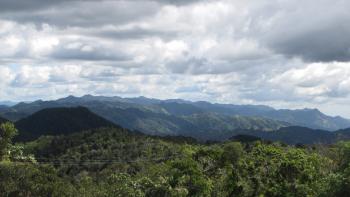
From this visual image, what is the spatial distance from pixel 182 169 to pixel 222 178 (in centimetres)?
1071

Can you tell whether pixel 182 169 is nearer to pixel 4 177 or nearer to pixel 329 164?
pixel 329 164

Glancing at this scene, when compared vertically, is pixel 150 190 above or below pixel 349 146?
below

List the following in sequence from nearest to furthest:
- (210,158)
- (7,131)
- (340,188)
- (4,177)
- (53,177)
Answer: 1. (340,188)
2. (7,131)
3. (210,158)
4. (4,177)
5. (53,177)

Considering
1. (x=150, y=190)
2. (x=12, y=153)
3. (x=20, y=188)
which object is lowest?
(x=20, y=188)

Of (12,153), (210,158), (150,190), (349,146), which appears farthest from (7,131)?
(210,158)

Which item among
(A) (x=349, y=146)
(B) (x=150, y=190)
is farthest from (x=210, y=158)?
(A) (x=349, y=146)

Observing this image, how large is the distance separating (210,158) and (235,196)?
21.4 m

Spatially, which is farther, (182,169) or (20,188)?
(20,188)

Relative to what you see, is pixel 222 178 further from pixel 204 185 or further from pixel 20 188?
pixel 20 188

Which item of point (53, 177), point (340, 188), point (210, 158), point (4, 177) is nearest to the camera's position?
point (340, 188)

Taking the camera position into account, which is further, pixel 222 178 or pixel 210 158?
pixel 210 158

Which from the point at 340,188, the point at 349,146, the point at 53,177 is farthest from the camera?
the point at 53,177

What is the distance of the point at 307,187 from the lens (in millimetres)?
81938

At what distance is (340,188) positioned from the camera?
61.2m
